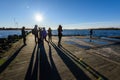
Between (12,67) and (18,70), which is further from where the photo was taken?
(12,67)

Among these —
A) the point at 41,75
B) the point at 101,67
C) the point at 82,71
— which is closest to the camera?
the point at 41,75

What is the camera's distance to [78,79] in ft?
→ 17.9

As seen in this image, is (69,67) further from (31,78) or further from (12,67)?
(12,67)

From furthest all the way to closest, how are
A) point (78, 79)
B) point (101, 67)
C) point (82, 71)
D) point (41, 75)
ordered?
1. point (101, 67)
2. point (82, 71)
3. point (41, 75)
4. point (78, 79)

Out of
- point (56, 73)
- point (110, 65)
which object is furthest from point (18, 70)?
point (110, 65)

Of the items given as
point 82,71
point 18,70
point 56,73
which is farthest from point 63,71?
point 18,70

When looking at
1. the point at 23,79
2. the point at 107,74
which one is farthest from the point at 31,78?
the point at 107,74

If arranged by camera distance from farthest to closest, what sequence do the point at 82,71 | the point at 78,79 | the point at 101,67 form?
the point at 101,67
the point at 82,71
the point at 78,79

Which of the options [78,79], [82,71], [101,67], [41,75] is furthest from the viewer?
[101,67]

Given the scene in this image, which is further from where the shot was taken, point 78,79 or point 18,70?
point 18,70

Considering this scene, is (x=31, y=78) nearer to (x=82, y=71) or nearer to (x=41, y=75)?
(x=41, y=75)

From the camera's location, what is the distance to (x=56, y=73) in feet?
20.3

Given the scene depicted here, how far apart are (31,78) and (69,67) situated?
2089 millimetres

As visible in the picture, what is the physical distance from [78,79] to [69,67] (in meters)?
1.62
